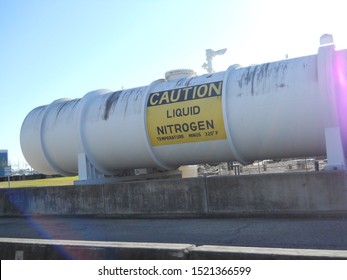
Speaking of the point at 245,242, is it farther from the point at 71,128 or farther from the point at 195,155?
the point at 71,128

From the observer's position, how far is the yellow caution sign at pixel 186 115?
984 centimetres

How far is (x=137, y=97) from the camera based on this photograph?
1105 centimetres

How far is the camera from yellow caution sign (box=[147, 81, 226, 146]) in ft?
32.3

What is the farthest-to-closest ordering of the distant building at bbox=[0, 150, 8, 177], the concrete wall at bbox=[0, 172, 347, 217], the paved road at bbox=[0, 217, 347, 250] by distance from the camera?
1. the distant building at bbox=[0, 150, 8, 177]
2. the concrete wall at bbox=[0, 172, 347, 217]
3. the paved road at bbox=[0, 217, 347, 250]

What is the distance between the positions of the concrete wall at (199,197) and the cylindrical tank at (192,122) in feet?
3.62

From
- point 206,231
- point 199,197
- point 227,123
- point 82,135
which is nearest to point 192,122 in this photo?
point 227,123

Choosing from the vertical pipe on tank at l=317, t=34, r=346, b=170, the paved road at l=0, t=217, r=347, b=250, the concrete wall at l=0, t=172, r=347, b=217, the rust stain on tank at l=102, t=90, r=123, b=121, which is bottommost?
the paved road at l=0, t=217, r=347, b=250

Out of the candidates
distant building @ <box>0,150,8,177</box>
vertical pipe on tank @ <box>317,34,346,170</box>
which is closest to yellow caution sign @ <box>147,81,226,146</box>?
vertical pipe on tank @ <box>317,34,346,170</box>

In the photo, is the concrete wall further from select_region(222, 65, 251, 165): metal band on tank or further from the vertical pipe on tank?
select_region(222, 65, 251, 165): metal band on tank

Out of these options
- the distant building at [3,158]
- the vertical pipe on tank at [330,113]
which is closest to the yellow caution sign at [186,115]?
the vertical pipe on tank at [330,113]

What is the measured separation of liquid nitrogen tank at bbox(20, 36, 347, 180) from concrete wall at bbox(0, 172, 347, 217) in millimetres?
836

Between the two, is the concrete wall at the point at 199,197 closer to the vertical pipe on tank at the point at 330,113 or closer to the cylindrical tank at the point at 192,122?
the vertical pipe on tank at the point at 330,113

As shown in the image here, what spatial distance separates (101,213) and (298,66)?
6136mm
